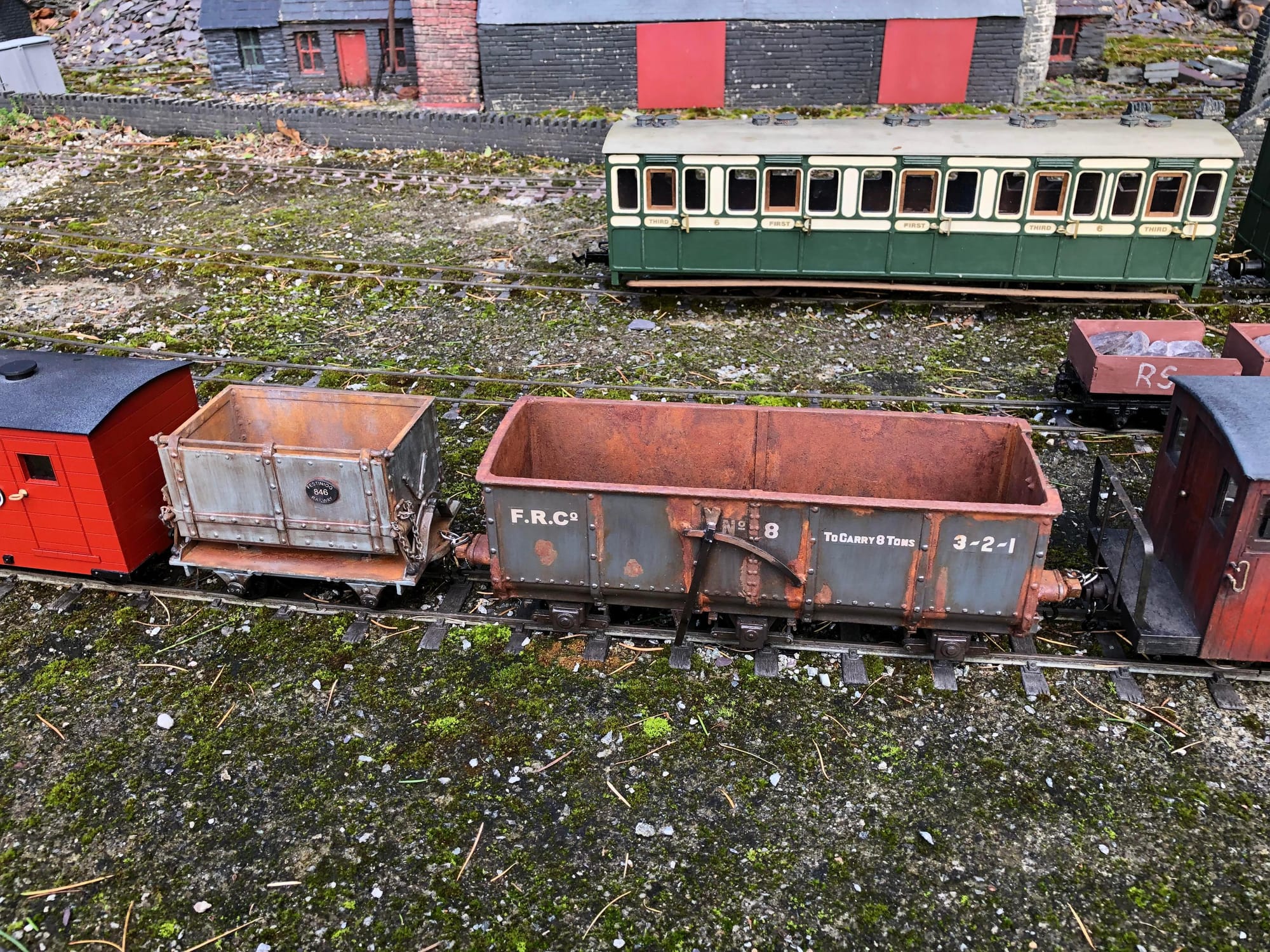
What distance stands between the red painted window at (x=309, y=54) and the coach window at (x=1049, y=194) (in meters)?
22.4

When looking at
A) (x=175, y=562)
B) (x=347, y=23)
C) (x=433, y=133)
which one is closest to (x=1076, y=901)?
(x=175, y=562)

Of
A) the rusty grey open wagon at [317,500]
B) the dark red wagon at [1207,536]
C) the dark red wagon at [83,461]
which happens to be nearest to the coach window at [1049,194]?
the dark red wagon at [1207,536]

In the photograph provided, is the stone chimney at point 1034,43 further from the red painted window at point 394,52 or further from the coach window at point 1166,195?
the red painted window at point 394,52

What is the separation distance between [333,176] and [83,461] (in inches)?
645

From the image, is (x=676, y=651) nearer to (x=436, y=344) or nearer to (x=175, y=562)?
(x=175, y=562)

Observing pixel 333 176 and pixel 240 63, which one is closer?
pixel 333 176

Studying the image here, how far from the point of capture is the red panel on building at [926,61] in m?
25.5

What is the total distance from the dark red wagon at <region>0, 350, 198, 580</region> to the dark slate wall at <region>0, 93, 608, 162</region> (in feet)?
53.9

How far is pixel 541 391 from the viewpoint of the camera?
47.4ft

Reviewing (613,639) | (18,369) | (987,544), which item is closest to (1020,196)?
(987,544)

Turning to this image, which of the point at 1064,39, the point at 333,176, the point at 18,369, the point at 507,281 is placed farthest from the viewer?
the point at 1064,39

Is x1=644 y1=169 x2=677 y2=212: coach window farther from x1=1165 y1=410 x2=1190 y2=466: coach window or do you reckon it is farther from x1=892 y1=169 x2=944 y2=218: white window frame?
x1=1165 y1=410 x2=1190 y2=466: coach window

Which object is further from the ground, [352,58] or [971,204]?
[352,58]

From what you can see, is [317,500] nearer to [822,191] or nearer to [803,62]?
[822,191]
